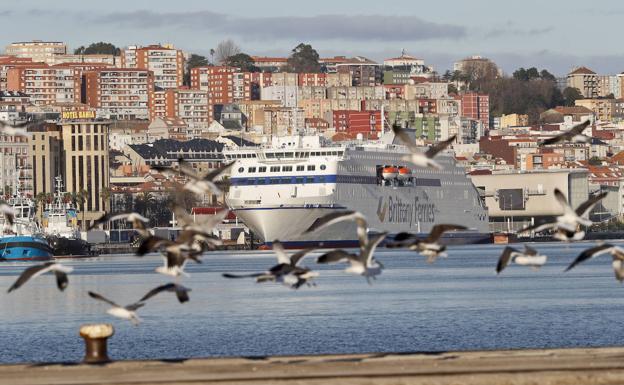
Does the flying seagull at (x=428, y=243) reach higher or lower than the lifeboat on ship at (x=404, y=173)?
higher

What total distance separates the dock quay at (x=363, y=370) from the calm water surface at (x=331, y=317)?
10.3 meters

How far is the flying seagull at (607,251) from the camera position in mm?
16094

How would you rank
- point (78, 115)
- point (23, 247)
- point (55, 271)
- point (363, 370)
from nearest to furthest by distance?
point (363, 370) < point (55, 271) < point (23, 247) < point (78, 115)

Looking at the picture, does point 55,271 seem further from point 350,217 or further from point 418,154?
point 418,154

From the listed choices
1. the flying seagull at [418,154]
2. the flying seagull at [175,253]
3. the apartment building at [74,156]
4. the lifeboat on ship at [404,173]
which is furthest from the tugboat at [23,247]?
the flying seagull at [175,253]

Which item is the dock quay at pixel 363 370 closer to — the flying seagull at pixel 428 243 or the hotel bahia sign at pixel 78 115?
the flying seagull at pixel 428 243

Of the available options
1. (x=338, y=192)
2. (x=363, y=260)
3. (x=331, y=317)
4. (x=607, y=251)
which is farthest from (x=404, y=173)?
(x=363, y=260)

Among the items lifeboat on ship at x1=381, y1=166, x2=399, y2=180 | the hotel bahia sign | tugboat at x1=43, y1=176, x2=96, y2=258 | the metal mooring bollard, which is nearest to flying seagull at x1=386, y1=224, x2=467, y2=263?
the metal mooring bollard

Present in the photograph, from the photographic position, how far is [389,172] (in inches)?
4390

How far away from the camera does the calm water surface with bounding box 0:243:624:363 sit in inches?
1104

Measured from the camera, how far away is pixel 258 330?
32.1m

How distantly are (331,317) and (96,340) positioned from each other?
768 inches

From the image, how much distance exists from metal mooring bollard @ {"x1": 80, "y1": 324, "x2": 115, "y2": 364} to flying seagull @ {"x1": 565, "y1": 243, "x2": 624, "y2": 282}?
423 cm

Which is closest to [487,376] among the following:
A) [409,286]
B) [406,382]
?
[406,382]
